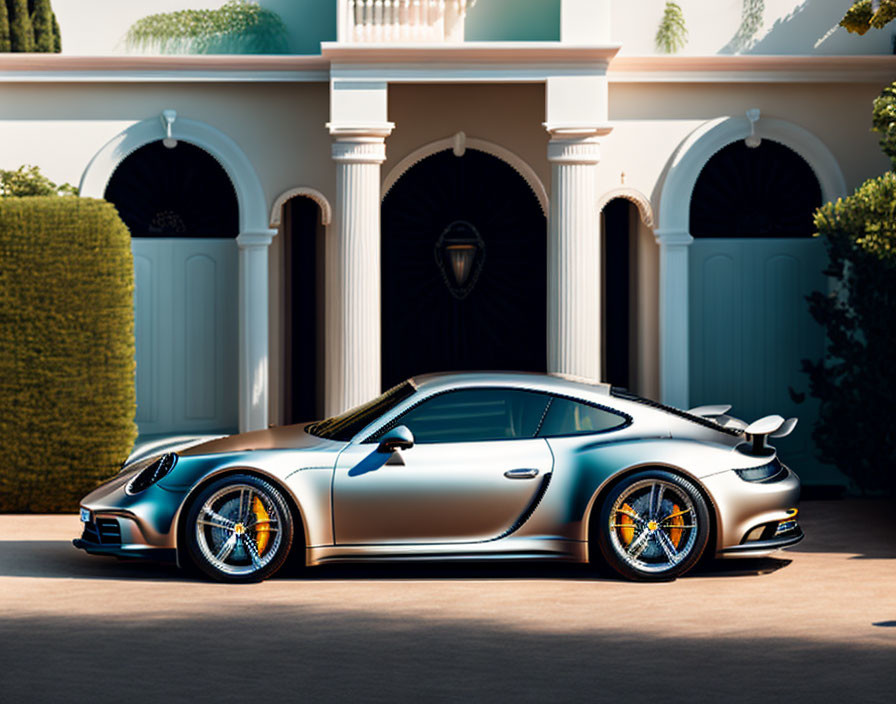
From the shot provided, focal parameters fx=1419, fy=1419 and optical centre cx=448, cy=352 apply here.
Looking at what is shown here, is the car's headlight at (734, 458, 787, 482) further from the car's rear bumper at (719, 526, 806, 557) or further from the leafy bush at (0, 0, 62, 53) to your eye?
the leafy bush at (0, 0, 62, 53)

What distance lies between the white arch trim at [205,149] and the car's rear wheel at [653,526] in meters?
8.15

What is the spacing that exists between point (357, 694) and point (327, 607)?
6.65 ft

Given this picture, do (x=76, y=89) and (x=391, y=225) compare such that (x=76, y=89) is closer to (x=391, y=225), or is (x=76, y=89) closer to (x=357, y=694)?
(x=391, y=225)

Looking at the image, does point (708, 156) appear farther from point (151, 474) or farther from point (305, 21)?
point (151, 474)

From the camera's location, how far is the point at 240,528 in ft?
29.7

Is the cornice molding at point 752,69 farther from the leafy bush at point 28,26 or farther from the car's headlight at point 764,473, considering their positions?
the car's headlight at point 764,473

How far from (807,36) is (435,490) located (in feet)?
30.5

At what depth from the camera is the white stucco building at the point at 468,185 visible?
15953mm

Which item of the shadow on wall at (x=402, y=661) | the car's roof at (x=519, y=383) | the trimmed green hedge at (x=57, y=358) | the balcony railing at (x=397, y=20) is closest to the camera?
the shadow on wall at (x=402, y=661)

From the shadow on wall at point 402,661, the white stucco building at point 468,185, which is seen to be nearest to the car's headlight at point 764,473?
the shadow on wall at point 402,661

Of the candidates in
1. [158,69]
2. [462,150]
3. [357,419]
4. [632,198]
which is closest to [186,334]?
[158,69]

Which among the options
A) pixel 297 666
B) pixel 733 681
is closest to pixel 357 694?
pixel 297 666

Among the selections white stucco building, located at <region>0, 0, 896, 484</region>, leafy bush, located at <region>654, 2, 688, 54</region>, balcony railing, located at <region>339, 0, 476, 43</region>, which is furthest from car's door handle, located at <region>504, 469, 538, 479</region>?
leafy bush, located at <region>654, 2, 688, 54</region>

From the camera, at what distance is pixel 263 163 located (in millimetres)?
16250
